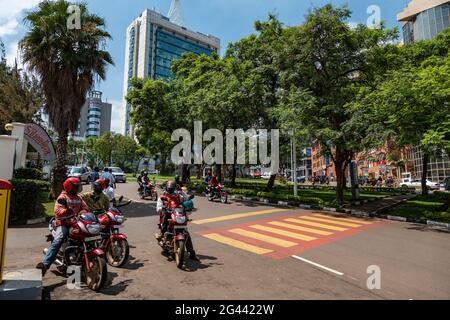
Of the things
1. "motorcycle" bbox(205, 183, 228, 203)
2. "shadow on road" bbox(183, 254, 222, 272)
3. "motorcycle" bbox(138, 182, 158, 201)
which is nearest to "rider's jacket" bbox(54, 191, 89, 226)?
"shadow on road" bbox(183, 254, 222, 272)

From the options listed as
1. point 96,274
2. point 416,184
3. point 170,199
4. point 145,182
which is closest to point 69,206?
point 96,274

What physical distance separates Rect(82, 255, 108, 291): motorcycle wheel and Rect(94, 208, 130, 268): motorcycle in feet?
3.36

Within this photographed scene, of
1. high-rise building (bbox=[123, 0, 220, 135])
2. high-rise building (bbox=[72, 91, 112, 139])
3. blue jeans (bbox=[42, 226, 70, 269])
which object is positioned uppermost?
high-rise building (bbox=[123, 0, 220, 135])

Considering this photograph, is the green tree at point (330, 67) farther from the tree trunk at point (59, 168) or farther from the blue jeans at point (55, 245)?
the blue jeans at point (55, 245)

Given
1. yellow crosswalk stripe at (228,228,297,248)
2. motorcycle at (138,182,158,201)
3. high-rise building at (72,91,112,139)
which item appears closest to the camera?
yellow crosswalk stripe at (228,228,297,248)

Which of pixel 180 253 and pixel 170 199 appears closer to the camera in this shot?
pixel 180 253

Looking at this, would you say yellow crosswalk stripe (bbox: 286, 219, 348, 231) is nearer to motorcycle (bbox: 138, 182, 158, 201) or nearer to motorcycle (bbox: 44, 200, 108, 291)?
motorcycle (bbox: 44, 200, 108, 291)

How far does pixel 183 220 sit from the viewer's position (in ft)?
21.8

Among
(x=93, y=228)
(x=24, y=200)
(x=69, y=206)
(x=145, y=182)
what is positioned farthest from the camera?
(x=145, y=182)

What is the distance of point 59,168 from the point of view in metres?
15.6

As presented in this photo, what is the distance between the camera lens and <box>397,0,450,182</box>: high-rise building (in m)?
47.9

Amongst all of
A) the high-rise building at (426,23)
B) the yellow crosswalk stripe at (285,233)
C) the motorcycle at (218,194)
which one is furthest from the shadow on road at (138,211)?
the high-rise building at (426,23)

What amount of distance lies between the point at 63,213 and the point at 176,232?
7.47 feet

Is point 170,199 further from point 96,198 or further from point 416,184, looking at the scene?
point 416,184
